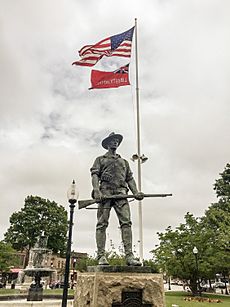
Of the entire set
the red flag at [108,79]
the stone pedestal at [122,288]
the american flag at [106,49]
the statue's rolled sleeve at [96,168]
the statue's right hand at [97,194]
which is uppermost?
the american flag at [106,49]

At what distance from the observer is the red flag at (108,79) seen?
11.3m

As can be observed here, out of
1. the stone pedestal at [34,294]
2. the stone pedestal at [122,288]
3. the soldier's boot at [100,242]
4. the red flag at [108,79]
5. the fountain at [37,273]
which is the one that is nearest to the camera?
the stone pedestal at [122,288]

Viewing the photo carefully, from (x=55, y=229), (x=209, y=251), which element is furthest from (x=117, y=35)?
(x=55, y=229)

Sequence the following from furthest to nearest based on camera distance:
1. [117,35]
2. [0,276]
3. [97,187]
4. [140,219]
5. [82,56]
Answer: [0,276] → [140,219] → [117,35] → [82,56] → [97,187]

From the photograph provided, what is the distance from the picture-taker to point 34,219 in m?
39.8

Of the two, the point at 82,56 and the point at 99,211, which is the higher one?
the point at 82,56

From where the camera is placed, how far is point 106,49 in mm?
11805

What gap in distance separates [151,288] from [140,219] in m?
9.47

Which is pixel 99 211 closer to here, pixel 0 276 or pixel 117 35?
pixel 117 35

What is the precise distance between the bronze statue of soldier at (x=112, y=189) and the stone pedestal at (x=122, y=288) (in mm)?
302

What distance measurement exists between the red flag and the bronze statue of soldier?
4.79 meters

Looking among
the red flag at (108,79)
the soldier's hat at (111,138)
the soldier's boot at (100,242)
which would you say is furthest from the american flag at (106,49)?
the soldier's boot at (100,242)

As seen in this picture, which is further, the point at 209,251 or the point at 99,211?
the point at 209,251

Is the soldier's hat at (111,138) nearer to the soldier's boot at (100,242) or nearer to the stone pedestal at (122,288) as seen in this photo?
the soldier's boot at (100,242)
